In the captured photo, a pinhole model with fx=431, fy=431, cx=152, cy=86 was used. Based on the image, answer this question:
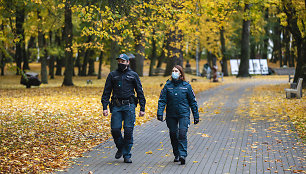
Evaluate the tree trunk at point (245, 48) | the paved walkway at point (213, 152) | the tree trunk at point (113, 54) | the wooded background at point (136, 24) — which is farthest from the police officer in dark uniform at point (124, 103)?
the tree trunk at point (245, 48)

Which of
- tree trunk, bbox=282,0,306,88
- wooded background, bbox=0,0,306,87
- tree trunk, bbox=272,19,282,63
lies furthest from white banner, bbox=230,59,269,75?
tree trunk, bbox=282,0,306,88

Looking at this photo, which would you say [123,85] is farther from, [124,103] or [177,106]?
[177,106]

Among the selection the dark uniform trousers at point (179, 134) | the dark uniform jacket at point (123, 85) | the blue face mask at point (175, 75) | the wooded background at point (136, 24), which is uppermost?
the wooded background at point (136, 24)

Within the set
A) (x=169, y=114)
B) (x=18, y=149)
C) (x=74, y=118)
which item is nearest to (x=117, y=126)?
(x=169, y=114)

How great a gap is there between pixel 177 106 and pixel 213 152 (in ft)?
5.18

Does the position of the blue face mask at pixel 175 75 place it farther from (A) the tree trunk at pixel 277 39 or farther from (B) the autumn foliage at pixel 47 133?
(A) the tree trunk at pixel 277 39

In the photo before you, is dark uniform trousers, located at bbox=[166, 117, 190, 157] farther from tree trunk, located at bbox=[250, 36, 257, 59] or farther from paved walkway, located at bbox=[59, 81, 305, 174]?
tree trunk, located at bbox=[250, 36, 257, 59]

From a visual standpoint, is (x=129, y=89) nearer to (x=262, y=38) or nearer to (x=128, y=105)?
(x=128, y=105)

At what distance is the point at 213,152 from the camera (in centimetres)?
864

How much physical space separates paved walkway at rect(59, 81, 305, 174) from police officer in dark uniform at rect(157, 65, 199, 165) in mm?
440

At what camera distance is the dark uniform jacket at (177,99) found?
766 cm

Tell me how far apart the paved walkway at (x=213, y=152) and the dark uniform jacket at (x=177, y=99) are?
35.6 inches

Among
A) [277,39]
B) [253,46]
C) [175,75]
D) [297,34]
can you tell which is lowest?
[175,75]

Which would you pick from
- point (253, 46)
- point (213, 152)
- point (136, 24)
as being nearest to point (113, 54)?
point (136, 24)
